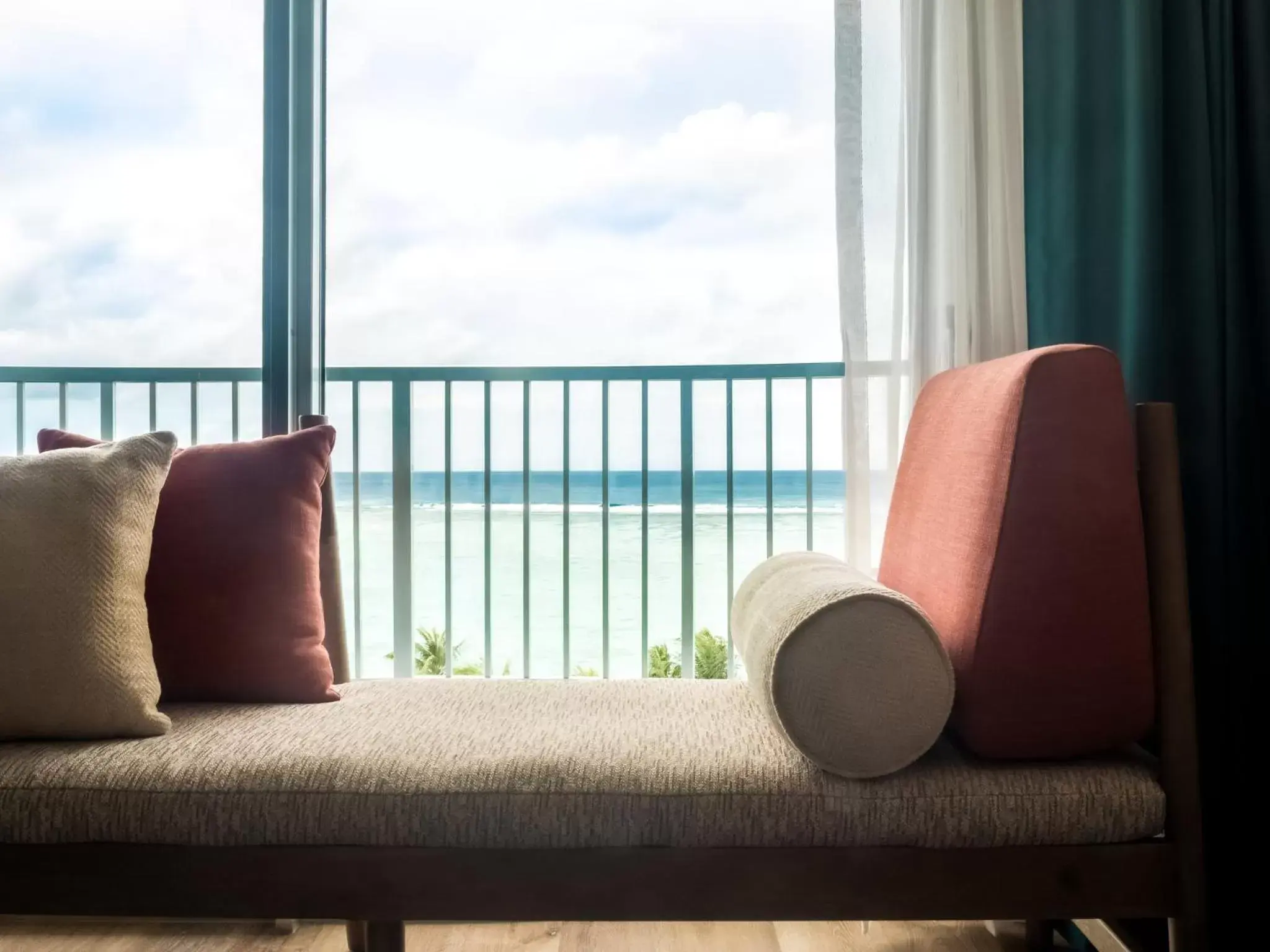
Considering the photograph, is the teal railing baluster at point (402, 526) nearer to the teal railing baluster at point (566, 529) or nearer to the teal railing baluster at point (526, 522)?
the teal railing baluster at point (526, 522)

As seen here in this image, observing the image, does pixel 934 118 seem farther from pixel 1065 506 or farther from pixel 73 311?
pixel 73 311

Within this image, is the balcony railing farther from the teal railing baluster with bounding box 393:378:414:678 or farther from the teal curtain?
the teal curtain

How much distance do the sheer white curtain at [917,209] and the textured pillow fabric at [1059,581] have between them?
73cm

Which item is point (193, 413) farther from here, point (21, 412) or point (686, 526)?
point (686, 526)

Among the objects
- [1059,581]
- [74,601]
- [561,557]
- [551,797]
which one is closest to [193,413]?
[74,601]

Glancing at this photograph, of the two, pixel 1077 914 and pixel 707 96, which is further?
pixel 707 96

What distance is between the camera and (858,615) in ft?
3.29

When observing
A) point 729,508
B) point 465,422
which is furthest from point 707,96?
point 729,508

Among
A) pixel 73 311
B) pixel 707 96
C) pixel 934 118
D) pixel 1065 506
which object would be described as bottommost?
pixel 1065 506

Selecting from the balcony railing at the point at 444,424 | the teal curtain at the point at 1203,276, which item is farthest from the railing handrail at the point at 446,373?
the teal curtain at the point at 1203,276

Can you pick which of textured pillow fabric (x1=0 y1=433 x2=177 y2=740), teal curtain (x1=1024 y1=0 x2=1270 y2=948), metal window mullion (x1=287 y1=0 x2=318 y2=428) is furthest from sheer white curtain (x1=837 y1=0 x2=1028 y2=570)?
textured pillow fabric (x1=0 y1=433 x2=177 y2=740)

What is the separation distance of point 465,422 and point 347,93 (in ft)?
19.4

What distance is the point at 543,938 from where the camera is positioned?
65.1 inches

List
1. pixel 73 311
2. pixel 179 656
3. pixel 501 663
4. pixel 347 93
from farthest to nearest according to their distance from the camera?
pixel 501 663, pixel 73 311, pixel 347 93, pixel 179 656
